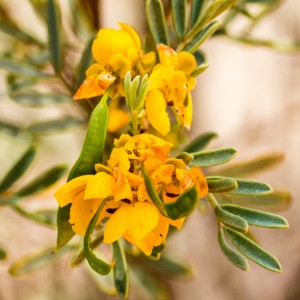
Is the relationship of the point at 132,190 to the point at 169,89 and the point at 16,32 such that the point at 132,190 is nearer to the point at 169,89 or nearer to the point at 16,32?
the point at 169,89

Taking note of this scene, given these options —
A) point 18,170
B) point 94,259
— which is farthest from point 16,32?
point 94,259

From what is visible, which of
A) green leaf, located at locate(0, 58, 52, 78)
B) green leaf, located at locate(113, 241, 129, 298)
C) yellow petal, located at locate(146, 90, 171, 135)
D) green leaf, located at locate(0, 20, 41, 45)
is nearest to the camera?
yellow petal, located at locate(146, 90, 171, 135)

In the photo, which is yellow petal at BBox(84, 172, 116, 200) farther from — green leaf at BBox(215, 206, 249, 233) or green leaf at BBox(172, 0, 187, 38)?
green leaf at BBox(172, 0, 187, 38)

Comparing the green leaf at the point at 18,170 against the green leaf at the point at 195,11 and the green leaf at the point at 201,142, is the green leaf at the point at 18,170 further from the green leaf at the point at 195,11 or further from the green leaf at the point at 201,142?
the green leaf at the point at 195,11

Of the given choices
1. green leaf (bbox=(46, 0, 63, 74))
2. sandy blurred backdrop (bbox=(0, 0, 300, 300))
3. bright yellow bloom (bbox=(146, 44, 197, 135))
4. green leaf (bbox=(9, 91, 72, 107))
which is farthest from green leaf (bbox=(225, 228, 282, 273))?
sandy blurred backdrop (bbox=(0, 0, 300, 300))

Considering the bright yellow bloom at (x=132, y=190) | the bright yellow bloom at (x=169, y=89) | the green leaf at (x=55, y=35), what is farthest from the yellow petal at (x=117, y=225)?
the green leaf at (x=55, y=35)

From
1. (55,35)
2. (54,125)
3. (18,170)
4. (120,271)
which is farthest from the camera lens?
(54,125)
